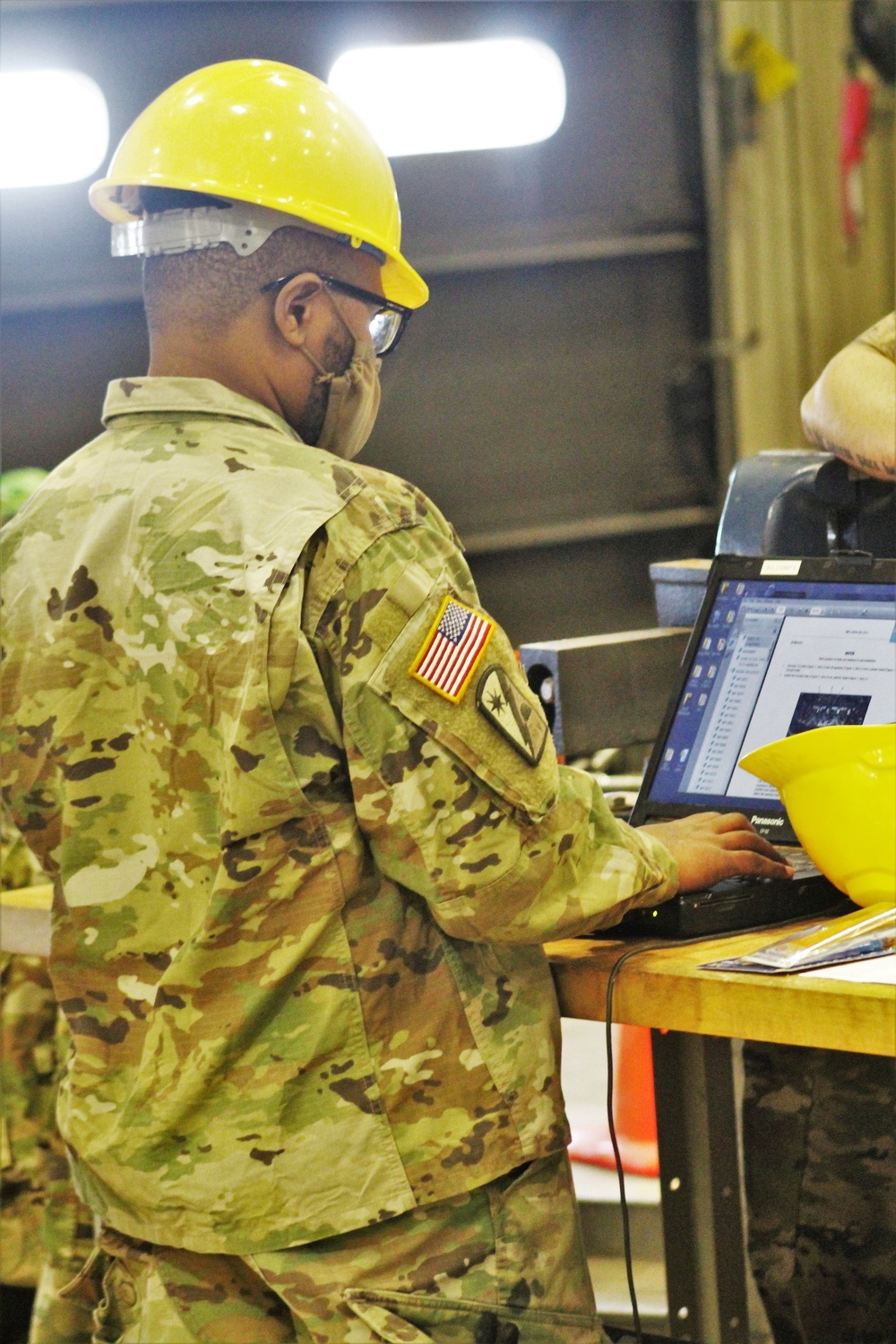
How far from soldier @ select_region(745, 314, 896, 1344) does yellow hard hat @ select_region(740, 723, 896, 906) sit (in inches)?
21.7

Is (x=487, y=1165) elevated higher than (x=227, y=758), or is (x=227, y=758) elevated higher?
(x=227, y=758)

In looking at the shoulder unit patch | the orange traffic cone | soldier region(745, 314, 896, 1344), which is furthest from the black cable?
the orange traffic cone

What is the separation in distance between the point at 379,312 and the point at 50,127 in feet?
10.7

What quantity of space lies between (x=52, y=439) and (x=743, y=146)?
2433mm

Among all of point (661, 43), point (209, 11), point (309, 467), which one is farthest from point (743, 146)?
point (309, 467)

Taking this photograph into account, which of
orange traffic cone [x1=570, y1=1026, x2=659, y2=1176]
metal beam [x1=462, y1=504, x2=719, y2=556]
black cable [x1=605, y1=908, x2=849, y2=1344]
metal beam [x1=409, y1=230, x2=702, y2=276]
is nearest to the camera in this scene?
black cable [x1=605, y1=908, x2=849, y2=1344]

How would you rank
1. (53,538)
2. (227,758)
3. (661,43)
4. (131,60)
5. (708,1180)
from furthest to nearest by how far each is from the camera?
(661,43) → (131,60) → (708,1180) → (53,538) → (227,758)

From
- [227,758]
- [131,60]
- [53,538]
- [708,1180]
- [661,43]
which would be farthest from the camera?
[661,43]

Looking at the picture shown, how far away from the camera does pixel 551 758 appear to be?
1337 mm

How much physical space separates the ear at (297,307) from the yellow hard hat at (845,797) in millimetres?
555

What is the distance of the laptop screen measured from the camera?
5.49 ft

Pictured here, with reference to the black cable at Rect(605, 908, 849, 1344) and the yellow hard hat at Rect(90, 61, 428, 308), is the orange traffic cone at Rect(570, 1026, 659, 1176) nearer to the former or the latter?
the black cable at Rect(605, 908, 849, 1344)

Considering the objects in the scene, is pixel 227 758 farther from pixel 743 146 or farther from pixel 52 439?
pixel 743 146

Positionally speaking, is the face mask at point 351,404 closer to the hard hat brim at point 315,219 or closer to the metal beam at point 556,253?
the hard hat brim at point 315,219
